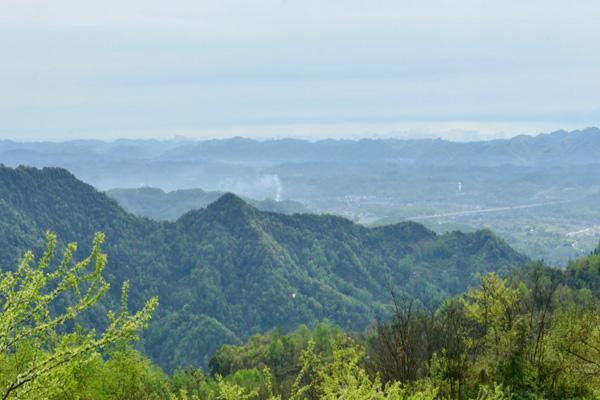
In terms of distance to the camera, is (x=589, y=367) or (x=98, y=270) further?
(x=589, y=367)

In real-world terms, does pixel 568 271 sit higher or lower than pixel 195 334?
higher

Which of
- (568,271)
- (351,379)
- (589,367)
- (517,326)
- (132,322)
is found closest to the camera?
(132,322)

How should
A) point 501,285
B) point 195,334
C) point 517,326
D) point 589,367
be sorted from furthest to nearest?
1. point 195,334
2. point 501,285
3. point 517,326
4. point 589,367

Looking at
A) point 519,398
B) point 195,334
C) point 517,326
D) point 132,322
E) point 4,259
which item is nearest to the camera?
point 132,322

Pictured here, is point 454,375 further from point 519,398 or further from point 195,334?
point 195,334

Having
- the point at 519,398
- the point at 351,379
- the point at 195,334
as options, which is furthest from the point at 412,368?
the point at 195,334

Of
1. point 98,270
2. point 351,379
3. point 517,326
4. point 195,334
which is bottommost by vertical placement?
point 195,334

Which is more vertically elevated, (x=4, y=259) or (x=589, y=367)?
(x=589, y=367)

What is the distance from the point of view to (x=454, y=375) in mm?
25641

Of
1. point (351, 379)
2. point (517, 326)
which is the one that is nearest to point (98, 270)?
point (351, 379)

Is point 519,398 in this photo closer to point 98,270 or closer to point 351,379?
point 351,379

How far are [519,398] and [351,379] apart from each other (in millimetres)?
14469

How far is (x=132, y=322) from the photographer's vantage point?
9320mm

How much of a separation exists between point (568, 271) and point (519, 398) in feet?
336
